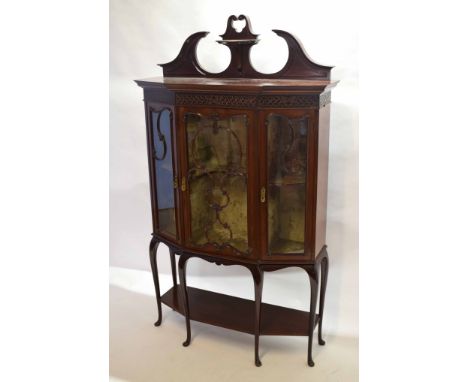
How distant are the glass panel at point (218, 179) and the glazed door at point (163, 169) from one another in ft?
0.36

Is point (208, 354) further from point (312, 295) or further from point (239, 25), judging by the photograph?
point (239, 25)

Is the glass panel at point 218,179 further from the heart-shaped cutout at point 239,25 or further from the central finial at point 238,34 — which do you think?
the heart-shaped cutout at point 239,25

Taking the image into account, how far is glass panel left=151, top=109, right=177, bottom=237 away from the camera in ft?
7.92

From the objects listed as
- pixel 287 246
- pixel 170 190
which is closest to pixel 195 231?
pixel 170 190

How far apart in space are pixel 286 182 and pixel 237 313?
905mm

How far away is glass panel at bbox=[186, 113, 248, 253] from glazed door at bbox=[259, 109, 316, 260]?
4.7 inches

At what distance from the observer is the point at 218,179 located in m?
2.35

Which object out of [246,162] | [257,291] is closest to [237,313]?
[257,291]

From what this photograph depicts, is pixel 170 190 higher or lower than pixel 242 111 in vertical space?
lower

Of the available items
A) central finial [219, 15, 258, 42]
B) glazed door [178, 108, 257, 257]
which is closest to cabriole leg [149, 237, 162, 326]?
glazed door [178, 108, 257, 257]

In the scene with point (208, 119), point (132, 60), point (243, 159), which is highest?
point (132, 60)

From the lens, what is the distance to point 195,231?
2479 millimetres
